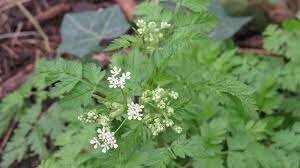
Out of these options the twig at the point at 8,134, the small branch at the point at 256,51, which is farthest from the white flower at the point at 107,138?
the small branch at the point at 256,51

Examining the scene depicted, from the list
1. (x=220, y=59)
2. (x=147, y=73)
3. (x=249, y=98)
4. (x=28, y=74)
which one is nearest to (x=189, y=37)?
(x=147, y=73)

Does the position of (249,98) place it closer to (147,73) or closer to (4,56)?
(147,73)

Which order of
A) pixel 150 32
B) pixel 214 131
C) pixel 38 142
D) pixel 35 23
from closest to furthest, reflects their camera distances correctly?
pixel 150 32 → pixel 214 131 → pixel 38 142 → pixel 35 23

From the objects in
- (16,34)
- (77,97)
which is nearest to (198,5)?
(77,97)

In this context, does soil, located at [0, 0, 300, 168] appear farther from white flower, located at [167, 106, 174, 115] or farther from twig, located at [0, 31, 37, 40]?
white flower, located at [167, 106, 174, 115]

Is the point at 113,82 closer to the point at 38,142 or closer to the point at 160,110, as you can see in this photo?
the point at 160,110

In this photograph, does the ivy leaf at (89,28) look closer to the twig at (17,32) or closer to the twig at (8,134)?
the twig at (17,32)

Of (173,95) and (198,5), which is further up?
(198,5)
